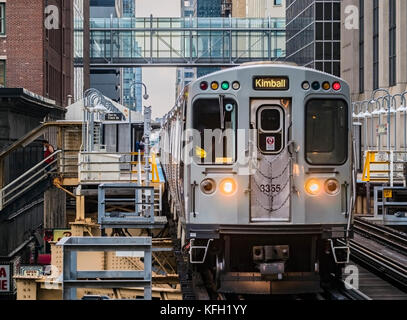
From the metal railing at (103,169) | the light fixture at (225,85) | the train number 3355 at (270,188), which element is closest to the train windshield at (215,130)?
the light fixture at (225,85)

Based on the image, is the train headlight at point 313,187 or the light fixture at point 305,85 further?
the light fixture at point 305,85

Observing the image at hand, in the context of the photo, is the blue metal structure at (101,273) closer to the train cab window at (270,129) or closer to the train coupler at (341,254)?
the train cab window at (270,129)

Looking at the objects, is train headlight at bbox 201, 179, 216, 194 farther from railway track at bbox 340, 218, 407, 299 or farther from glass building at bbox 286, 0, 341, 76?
glass building at bbox 286, 0, 341, 76

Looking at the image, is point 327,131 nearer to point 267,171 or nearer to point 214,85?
point 267,171

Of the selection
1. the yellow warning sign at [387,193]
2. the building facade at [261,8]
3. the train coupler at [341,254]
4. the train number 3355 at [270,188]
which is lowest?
the train coupler at [341,254]

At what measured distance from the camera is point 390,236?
19641mm

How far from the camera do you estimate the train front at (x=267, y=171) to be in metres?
11.8

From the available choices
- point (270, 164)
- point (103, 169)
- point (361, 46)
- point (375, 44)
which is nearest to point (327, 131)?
point (270, 164)

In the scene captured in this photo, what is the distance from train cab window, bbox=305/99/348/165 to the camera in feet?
39.3

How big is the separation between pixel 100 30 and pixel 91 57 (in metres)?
3.25

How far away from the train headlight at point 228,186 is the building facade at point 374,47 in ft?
110

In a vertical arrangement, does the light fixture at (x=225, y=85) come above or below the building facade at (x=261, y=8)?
below
